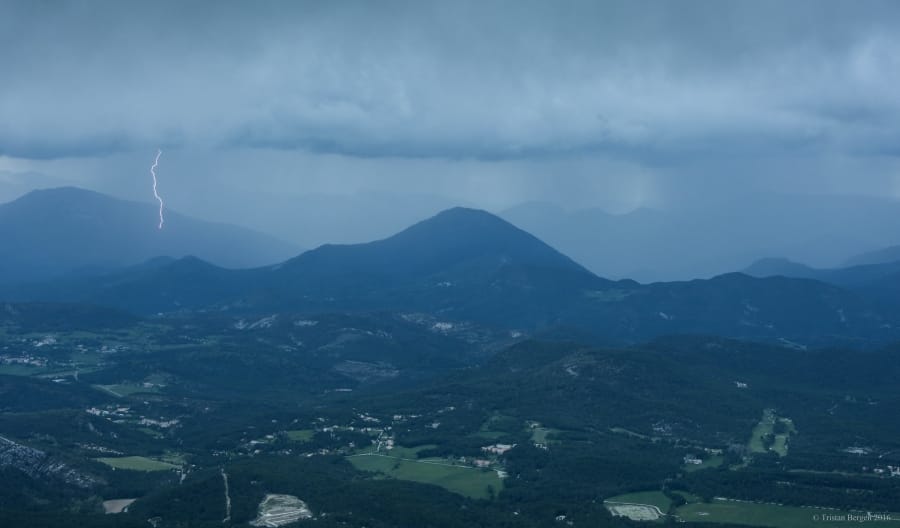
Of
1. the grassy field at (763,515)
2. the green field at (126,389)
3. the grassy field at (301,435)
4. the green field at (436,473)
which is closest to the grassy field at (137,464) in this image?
the grassy field at (301,435)

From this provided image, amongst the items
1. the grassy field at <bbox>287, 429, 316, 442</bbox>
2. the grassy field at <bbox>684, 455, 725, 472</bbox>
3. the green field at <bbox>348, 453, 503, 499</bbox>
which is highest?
the grassy field at <bbox>684, 455, 725, 472</bbox>

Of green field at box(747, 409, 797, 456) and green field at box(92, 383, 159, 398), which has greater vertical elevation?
green field at box(747, 409, 797, 456)

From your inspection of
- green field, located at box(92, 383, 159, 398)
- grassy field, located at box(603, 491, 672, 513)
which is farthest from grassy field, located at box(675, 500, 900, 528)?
green field, located at box(92, 383, 159, 398)

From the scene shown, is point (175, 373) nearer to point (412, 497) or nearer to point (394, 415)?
point (394, 415)

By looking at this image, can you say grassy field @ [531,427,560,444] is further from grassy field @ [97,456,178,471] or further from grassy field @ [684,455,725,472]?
grassy field @ [97,456,178,471]

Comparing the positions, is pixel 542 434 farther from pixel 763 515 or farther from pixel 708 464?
pixel 763 515

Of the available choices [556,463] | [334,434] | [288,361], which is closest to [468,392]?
[334,434]

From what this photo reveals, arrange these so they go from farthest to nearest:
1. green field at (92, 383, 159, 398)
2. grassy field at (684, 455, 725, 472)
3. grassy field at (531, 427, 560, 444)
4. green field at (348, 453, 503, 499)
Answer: green field at (92, 383, 159, 398) < grassy field at (531, 427, 560, 444) < grassy field at (684, 455, 725, 472) < green field at (348, 453, 503, 499)
